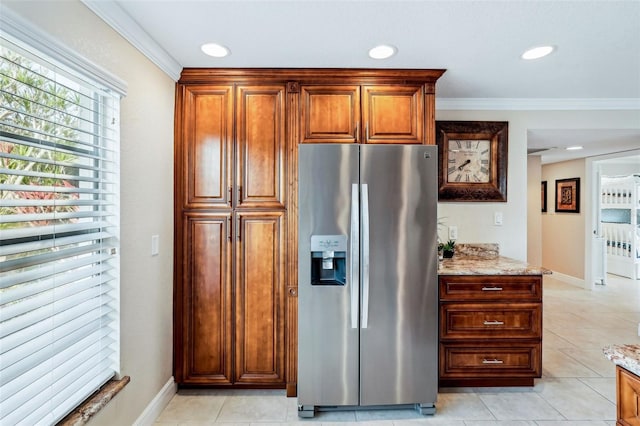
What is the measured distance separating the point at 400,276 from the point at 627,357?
1198 mm

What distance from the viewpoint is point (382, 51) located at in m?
2.01

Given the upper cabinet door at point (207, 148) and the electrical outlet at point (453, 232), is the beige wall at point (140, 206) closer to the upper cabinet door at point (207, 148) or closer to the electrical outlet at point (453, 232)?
the upper cabinet door at point (207, 148)

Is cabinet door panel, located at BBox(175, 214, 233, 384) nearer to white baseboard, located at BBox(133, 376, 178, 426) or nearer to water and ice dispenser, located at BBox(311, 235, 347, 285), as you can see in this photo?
white baseboard, located at BBox(133, 376, 178, 426)

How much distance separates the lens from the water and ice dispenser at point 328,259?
2.04 metres

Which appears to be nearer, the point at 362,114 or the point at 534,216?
the point at 362,114

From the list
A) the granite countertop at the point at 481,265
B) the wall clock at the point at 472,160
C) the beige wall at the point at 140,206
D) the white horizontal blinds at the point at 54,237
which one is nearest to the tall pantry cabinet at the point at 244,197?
the beige wall at the point at 140,206

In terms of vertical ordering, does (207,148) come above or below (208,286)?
above

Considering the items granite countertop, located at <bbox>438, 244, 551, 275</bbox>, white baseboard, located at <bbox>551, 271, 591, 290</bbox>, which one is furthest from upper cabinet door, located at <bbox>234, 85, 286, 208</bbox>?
white baseboard, located at <bbox>551, 271, 591, 290</bbox>

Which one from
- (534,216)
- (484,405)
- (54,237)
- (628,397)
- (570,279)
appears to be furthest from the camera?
(534,216)

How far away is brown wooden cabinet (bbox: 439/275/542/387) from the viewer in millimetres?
2271

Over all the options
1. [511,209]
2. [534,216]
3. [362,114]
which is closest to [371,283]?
[362,114]

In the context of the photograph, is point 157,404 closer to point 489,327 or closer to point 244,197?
point 244,197

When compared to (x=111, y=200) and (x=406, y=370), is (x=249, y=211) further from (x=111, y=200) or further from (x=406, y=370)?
(x=406, y=370)

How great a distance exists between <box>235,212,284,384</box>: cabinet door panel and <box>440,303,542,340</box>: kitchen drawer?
1160mm
